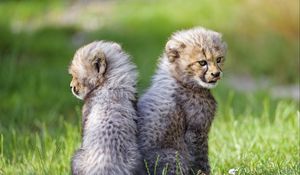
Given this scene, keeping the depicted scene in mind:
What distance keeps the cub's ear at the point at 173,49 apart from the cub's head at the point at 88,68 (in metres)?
0.44

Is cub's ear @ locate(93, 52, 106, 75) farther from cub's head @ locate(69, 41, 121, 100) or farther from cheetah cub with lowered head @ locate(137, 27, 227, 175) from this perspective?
cheetah cub with lowered head @ locate(137, 27, 227, 175)

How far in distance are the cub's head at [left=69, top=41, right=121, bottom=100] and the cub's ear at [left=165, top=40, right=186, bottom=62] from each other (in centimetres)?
44

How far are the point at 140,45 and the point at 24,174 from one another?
25.5 feet

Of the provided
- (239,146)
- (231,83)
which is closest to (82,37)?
(231,83)

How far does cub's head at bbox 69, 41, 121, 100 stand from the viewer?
4.39 m

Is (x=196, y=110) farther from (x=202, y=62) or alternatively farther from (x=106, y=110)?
(x=106, y=110)

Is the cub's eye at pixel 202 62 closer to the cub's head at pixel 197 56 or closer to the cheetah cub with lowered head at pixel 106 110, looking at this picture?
the cub's head at pixel 197 56

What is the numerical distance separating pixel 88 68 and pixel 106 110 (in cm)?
26

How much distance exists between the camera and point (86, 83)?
4.43 metres

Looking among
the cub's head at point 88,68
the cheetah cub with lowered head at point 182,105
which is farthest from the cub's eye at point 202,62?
the cub's head at point 88,68

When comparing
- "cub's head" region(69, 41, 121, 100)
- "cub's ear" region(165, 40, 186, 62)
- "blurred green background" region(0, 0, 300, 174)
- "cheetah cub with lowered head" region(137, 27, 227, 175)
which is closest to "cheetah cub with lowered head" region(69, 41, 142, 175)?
"cub's head" region(69, 41, 121, 100)

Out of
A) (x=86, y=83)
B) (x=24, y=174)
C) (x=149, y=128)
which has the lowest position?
(x=24, y=174)

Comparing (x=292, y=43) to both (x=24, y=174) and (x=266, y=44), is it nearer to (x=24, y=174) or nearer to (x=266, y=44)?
(x=266, y=44)

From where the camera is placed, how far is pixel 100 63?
440 centimetres
